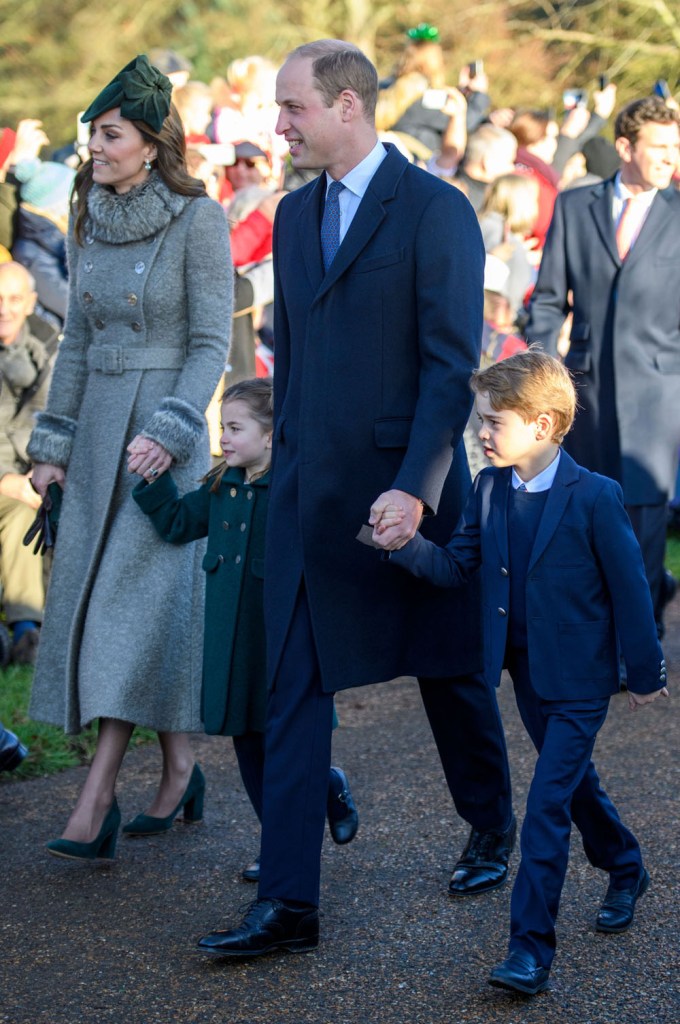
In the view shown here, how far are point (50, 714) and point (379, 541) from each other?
1.43 m

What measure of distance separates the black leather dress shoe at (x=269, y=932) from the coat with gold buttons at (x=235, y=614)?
593mm

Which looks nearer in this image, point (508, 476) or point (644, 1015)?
point (644, 1015)

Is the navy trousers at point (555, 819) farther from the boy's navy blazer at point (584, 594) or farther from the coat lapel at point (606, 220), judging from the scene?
the coat lapel at point (606, 220)

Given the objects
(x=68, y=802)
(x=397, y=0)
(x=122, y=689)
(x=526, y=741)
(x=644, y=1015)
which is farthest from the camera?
(x=397, y=0)

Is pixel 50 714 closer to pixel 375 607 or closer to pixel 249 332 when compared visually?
pixel 375 607

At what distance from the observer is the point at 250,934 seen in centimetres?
357

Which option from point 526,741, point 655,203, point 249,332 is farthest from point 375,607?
point 249,332

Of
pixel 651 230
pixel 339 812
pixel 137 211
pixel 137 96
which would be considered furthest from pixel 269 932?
pixel 651 230

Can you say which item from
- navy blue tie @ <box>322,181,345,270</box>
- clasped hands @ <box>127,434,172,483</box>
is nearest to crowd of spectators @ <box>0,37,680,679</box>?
clasped hands @ <box>127,434,172,483</box>

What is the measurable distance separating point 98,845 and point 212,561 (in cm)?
83

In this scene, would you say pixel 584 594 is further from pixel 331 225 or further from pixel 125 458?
pixel 125 458

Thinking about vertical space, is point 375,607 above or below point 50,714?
above

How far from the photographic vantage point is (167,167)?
4.45m

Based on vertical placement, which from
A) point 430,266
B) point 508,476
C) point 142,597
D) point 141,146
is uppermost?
point 141,146
